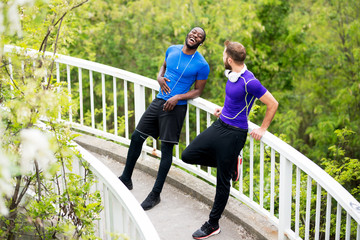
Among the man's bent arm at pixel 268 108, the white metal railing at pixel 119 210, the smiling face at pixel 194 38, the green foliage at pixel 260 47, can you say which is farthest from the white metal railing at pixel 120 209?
the green foliage at pixel 260 47

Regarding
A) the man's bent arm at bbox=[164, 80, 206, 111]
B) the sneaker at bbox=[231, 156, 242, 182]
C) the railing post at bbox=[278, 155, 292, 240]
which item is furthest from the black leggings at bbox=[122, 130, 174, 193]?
the railing post at bbox=[278, 155, 292, 240]

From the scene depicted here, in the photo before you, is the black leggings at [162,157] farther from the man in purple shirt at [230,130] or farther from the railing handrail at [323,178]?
the railing handrail at [323,178]

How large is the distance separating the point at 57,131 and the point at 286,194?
187 centimetres

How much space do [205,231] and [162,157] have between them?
0.85 metres

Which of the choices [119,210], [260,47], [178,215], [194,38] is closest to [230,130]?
[194,38]

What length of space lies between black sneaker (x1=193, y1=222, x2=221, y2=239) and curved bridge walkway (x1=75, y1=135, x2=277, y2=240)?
7 centimetres

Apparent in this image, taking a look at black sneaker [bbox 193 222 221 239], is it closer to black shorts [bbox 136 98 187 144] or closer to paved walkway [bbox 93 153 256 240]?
paved walkway [bbox 93 153 256 240]

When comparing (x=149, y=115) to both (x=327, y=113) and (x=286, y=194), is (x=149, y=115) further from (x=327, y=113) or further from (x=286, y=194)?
(x=327, y=113)

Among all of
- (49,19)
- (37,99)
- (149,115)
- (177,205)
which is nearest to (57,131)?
(37,99)

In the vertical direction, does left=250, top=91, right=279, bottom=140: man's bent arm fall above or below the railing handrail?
above

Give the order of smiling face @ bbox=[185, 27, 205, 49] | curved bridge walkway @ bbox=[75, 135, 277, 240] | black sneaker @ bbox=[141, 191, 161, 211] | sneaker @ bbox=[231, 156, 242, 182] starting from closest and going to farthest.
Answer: sneaker @ bbox=[231, 156, 242, 182], curved bridge walkway @ bbox=[75, 135, 277, 240], smiling face @ bbox=[185, 27, 205, 49], black sneaker @ bbox=[141, 191, 161, 211]

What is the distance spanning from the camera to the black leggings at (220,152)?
3785mm

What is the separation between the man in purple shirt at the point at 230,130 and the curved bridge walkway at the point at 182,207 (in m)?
0.22

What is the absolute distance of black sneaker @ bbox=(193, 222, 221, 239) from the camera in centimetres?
391
